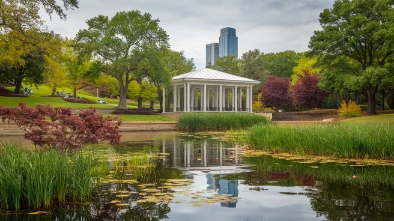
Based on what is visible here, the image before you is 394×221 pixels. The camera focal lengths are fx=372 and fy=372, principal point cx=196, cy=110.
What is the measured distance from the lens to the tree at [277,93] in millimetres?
51250

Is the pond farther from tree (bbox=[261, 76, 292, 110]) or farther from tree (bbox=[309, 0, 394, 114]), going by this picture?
tree (bbox=[261, 76, 292, 110])

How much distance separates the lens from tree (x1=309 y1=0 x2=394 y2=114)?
3425cm

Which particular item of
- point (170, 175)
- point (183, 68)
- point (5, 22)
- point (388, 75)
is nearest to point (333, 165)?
point (170, 175)

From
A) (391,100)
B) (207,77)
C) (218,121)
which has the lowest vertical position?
(218,121)

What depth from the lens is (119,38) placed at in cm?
4172

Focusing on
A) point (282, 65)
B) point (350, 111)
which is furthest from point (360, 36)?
point (282, 65)

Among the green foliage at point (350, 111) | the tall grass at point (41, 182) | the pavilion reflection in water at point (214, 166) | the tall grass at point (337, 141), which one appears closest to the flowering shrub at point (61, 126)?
the pavilion reflection in water at point (214, 166)

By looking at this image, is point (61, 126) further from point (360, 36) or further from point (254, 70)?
point (254, 70)

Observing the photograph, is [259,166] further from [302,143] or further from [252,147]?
[252,147]

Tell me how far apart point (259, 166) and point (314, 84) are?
4003cm

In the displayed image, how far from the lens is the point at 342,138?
10.9m

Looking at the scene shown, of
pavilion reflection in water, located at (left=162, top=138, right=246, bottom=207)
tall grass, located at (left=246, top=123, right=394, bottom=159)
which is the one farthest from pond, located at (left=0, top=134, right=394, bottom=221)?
tall grass, located at (left=246, top=123, right=394, bottom=159)

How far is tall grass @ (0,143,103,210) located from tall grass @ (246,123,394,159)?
770cm

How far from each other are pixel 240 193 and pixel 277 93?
4588 centimetres
